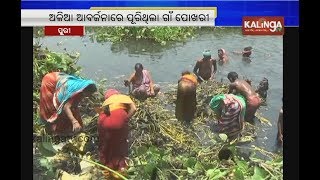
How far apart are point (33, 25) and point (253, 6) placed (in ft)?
4.22

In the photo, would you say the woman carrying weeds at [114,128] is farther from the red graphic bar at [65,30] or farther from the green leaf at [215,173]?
the green leaf at [215,173]

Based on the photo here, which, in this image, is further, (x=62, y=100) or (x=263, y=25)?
(x=62, y=100)

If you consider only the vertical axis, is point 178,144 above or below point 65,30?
below

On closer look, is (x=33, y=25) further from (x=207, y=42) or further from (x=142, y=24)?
(x=207, y=42)

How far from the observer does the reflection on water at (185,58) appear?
3.91 meters

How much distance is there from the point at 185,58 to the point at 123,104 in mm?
453

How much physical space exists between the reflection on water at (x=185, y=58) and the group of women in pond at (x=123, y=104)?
0.13 ft

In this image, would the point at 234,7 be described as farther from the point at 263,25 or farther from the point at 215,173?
the point at 215,173

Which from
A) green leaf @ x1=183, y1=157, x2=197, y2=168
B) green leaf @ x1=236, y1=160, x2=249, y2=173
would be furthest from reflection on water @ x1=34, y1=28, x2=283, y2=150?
green leaf @ x1=183, y1=157, x2=197, y2=168

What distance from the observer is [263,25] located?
388 cm

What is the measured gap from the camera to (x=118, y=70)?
3.97 metres

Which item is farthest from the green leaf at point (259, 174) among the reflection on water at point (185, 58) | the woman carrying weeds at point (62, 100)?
the woman carrying weeds at point (62, 100)

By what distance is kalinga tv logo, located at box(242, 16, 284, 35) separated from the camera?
3867 millimetres

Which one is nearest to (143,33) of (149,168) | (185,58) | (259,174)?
(185,58)
